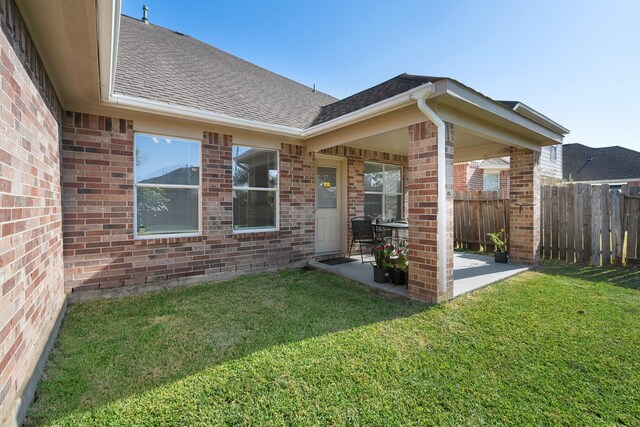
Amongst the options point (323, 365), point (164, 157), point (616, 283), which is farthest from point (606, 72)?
point (164, 157)

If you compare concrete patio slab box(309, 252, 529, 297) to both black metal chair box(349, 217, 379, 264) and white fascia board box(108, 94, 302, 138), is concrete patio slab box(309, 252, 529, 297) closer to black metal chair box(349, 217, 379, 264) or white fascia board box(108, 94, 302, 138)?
black metal chair box(349, 217, 379, 264)

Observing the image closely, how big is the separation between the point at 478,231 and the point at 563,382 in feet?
22.3

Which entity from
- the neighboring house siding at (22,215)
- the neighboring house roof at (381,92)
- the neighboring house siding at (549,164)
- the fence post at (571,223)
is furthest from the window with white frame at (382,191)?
the neighboring house siding at (549,164)

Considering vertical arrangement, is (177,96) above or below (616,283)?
above

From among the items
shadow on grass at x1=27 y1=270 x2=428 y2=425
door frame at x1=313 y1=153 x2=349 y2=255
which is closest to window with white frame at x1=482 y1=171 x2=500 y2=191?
door frame at x1=313 y1=153 x2=349 y2=255

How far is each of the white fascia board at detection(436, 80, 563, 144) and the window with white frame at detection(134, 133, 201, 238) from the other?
3985 millimetres

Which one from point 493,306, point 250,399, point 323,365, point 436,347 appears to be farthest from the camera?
point 493,306

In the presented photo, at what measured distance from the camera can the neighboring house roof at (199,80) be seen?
468cm

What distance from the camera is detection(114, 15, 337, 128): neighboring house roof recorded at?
A: 468cm

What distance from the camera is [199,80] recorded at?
5.74 metres

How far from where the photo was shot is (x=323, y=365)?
2469 mm

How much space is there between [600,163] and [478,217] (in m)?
18.7

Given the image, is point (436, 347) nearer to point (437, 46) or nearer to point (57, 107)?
point (57, 107)

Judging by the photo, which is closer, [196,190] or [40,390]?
[40,390]
